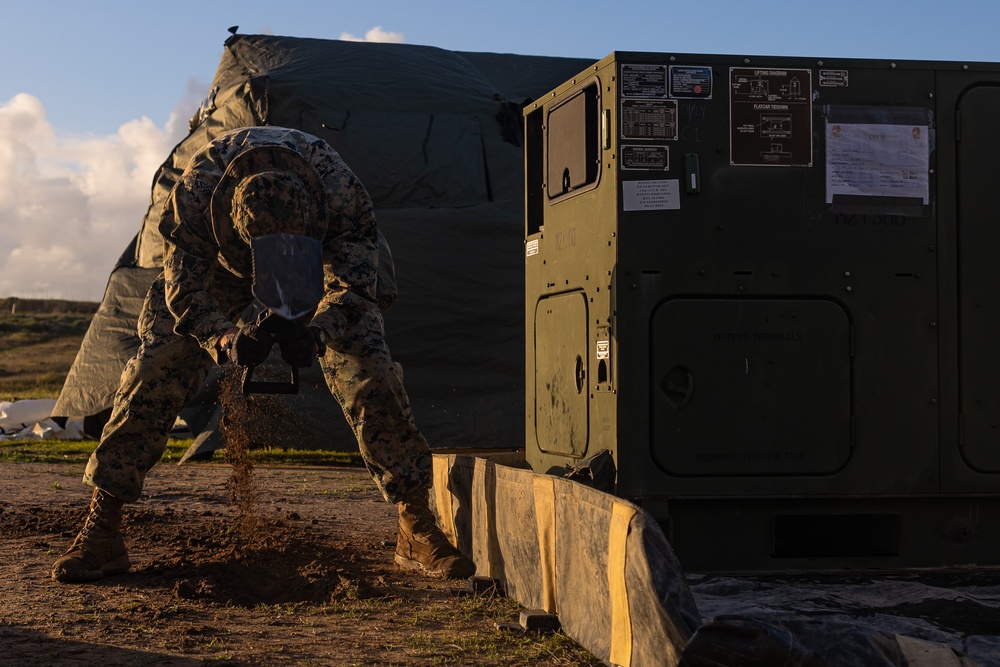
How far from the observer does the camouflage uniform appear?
17.0ft

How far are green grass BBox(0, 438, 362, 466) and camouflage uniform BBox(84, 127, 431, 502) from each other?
5400 millimetres

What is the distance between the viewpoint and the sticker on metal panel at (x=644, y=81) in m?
4.16

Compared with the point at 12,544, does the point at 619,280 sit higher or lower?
higher

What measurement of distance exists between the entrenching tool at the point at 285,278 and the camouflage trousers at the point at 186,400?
0.40 meters

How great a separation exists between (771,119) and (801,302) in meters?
0.64

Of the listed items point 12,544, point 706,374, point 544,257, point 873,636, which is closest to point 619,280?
point 706,374

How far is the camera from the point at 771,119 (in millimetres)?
4188

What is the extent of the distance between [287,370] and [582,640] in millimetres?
7416

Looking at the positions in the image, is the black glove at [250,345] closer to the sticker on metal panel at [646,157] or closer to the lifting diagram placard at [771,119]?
the sticker on metal panel at [646,157]

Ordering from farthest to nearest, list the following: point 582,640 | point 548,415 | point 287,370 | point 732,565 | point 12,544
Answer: point 287,370, point 12,544, point 548,415, point 732,565, point 582,640

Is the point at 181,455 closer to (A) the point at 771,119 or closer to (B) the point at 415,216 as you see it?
(B) the point at 415,216

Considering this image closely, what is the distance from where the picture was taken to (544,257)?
5.01 meters

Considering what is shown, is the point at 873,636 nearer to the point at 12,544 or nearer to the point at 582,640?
the point at 582,640

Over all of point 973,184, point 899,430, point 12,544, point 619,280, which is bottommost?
point 12,544
